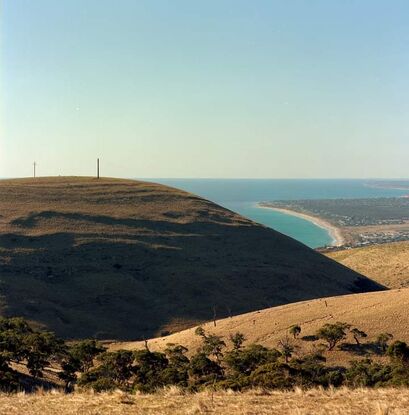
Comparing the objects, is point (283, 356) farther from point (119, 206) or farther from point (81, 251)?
point (119, 206)

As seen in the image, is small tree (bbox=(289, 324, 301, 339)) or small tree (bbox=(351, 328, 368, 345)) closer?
small tree (bbox=(351, 328, 368, 345))

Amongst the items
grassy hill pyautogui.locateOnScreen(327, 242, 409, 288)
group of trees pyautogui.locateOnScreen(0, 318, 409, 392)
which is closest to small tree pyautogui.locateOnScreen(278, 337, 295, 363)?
group of trees pyautogui.locateOnScreen(0, 318, 409, 392)

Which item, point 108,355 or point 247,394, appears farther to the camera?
point 108,355

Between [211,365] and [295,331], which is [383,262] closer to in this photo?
[295,331]

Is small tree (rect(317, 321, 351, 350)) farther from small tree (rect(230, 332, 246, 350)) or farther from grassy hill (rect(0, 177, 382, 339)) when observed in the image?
grassy hill (rect(0, 177, 382, 339))

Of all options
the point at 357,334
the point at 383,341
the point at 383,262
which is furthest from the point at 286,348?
the point at 383,262

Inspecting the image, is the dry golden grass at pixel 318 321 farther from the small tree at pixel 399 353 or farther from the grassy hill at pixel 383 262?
the grassy hill at pixel 383 262

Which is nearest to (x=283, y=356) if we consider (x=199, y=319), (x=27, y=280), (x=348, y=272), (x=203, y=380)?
(x=203, y=380)
